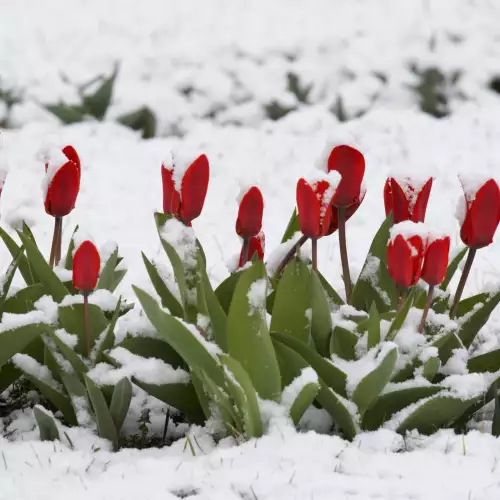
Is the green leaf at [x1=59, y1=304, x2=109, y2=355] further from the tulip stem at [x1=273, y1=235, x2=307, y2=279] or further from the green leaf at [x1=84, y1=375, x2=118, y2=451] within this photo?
the tulip stem at [x1=273, y1=235, x2=307, y2=279]

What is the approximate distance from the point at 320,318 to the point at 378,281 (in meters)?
0.29

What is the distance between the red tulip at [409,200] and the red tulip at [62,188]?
69 cm

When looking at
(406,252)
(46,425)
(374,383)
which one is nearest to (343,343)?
(374,383)

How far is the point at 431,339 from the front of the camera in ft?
6.14

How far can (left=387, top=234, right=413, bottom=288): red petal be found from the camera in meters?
1.66

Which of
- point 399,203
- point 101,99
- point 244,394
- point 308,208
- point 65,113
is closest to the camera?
point 244,394

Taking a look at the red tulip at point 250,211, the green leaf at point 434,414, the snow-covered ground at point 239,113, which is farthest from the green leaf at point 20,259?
the green leaf at point 434,414

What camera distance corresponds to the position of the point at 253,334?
1.65 m

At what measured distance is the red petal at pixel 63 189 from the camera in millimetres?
1814

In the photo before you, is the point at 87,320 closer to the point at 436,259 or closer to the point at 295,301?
the point at 295,301

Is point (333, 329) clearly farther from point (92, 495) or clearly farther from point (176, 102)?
point (176, 102)

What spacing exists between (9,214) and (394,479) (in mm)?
2841

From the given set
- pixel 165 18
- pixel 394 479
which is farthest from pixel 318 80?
pixel 394 479

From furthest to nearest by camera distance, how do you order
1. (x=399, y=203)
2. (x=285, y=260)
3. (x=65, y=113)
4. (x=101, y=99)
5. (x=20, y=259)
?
(x=101, y=99) < (x=65, y=113) < (x=20, y=259) < (x=285, y=260) < (x=399, y=203)
